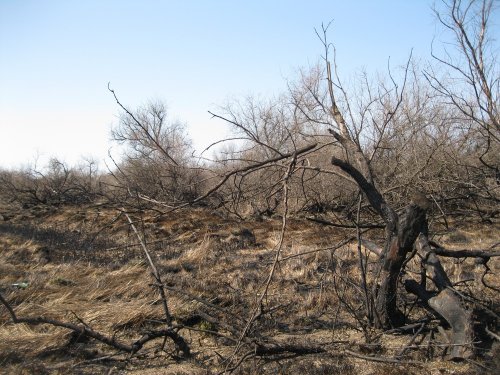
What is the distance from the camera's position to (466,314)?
9.48 ft

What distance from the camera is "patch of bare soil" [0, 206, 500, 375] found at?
121 inches

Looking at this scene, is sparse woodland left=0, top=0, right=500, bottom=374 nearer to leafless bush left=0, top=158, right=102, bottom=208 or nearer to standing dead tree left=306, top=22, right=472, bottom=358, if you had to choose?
standing dead tree left=306, top=22, right=472, bottom=358

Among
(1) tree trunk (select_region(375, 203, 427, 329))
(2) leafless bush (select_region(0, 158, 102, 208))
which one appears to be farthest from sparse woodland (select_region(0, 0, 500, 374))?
(2) leafless bush (select_region(0, 158, 102, 208))

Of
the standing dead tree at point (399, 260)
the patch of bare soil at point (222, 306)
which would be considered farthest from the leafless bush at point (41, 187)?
the standing dead tree at point (399, 260)

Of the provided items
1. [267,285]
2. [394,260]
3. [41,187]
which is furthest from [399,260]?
[41,187]

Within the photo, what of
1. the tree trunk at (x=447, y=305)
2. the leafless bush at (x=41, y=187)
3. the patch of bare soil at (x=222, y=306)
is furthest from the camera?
the leafless bush at (x=41, y=187)

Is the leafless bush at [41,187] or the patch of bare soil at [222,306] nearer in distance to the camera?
the patch of bare soil at [222,306]

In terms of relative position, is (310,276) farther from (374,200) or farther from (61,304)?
(61,304)

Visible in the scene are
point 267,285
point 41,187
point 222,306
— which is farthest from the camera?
point 41,187

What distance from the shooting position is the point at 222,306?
188 inches

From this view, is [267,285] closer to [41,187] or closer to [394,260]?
[394,260]

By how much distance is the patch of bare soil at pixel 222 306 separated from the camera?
307 centimetres

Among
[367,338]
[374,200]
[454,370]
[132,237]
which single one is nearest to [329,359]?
[367,338]

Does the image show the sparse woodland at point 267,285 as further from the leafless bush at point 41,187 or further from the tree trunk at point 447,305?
the leafless bush at point 41,187
